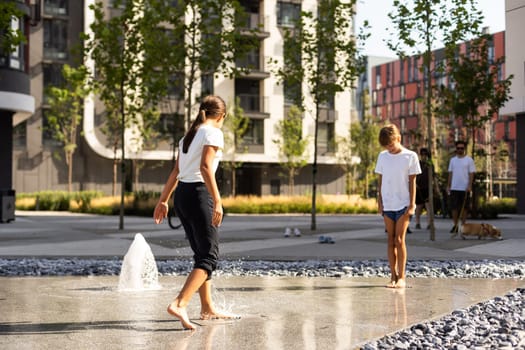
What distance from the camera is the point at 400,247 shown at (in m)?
7.52

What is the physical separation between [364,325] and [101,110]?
42992mm

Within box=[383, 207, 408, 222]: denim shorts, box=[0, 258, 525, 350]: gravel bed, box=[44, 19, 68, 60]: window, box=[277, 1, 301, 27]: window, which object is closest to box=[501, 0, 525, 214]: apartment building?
box=[0, 258, 525, 350]: gravel bed

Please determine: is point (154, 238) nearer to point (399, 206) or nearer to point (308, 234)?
point (308, 234)

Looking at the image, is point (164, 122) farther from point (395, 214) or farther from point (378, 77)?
point (378, 77)

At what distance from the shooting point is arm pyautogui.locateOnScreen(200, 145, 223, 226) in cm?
502

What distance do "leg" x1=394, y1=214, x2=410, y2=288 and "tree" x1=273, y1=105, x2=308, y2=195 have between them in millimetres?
38661

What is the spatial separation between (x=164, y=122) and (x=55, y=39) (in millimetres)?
9161

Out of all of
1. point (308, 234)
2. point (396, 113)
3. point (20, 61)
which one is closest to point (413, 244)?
point (308, 234)

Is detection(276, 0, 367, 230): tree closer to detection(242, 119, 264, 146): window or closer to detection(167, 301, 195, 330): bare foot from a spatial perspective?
detection(167, 301, 195, 330): bare foot

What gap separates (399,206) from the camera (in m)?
7.48

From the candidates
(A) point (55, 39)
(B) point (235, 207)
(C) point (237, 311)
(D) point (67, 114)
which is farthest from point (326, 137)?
(C) point (237, 311)

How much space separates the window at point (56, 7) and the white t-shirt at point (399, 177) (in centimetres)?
4301

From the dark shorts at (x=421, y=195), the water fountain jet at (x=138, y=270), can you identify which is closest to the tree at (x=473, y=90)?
the dark shorts at (x=421, y=195)

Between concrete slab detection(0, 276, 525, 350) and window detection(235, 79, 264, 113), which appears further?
window detection(235, 79, 264, 113)
